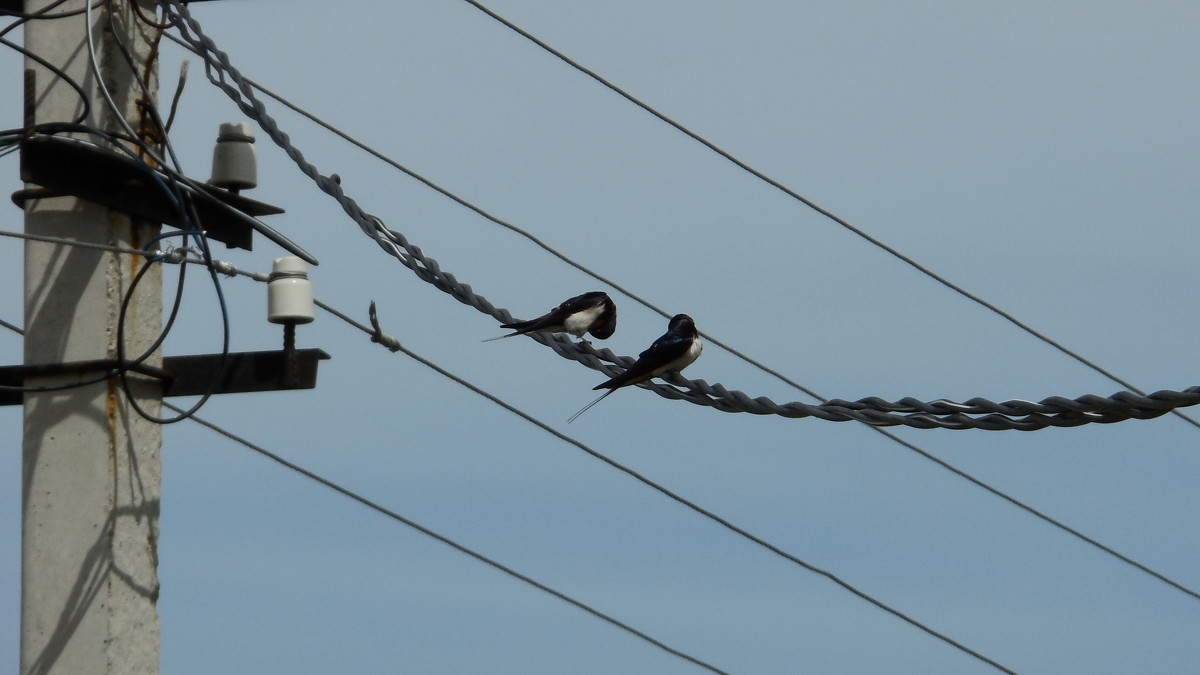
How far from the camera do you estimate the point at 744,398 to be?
5312mm

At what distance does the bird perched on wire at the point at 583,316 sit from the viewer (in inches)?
324

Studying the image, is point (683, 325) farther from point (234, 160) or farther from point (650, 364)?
point (234, 160)

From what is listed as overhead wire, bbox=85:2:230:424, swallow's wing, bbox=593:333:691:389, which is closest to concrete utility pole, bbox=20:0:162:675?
overhead wire, bbox=85:2:230:424

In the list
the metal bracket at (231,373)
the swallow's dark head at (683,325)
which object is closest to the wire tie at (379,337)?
the metal bracket at (231,373)

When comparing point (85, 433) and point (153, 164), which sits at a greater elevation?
point (153, 164)

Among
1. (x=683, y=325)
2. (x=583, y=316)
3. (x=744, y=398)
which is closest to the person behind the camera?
(x=744, y=398)

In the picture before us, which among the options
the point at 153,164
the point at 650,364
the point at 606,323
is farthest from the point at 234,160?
the point at 606,323

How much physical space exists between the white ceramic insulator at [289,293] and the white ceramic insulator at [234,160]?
49 cm

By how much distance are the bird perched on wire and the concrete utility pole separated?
8.13 ft

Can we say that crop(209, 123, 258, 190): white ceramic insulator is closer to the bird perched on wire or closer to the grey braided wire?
the grey braided wire

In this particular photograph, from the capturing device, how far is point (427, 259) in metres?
6.43

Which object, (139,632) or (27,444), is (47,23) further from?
(139,632)

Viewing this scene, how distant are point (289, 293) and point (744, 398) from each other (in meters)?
1.65

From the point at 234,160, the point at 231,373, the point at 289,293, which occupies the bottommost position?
the point at 231,373
